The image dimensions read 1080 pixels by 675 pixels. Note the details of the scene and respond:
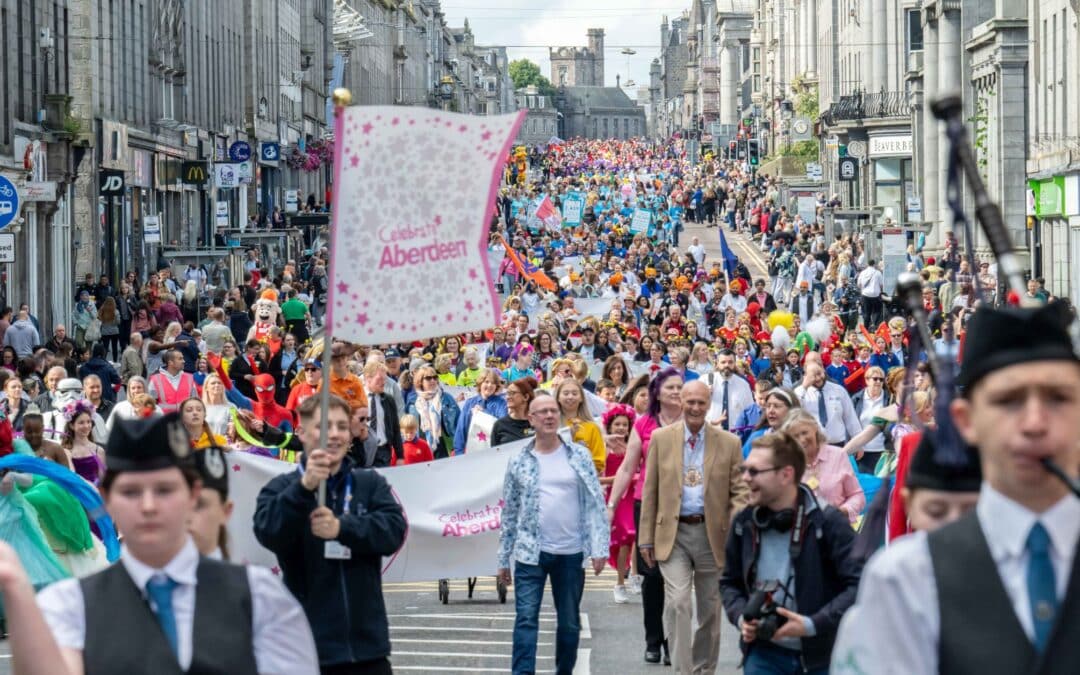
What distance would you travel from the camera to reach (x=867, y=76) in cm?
7481

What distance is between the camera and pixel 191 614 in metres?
4.81

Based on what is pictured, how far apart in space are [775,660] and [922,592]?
4.64 m

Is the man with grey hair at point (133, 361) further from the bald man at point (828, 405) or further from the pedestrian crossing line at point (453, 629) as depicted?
the pedestrian crossing line at point (453, 629)

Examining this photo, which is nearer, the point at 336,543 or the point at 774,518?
the point at 336,543

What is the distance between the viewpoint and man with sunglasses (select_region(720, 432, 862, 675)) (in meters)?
8.15

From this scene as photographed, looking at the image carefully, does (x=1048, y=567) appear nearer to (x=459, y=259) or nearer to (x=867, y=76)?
(x=459, y=259)

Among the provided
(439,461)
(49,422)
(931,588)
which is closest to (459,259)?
(931,588)

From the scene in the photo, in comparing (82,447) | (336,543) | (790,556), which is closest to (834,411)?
(82,447)

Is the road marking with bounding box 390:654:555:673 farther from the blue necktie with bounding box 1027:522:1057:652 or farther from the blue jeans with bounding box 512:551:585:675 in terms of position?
the blue necktie with bounding box 1027:522:1057:652

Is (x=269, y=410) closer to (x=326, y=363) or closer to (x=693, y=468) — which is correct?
(x=693, y=468)

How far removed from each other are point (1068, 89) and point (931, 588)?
130 ft

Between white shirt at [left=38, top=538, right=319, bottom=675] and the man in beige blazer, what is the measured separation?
6.37 meters

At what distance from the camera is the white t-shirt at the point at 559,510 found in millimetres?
11367

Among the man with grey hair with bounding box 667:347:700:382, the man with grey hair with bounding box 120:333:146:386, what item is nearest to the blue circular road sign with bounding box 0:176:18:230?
the man with grey hair with bounding box 120:333:146:386
